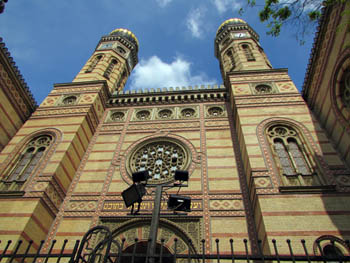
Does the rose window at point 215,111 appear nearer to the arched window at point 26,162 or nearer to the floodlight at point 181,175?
the arched window at point 26,162

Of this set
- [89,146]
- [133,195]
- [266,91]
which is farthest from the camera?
[266,91]

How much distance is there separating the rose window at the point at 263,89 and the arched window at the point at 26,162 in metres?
8.01

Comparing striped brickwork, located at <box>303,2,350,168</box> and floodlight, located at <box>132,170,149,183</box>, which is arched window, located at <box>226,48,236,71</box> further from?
floodlight, located at <box>132,170,149,183</box>

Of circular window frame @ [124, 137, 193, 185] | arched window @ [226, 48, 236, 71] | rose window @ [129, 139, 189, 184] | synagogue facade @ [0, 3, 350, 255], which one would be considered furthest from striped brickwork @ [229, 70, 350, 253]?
arched window @ [226, 48, 236, 71]

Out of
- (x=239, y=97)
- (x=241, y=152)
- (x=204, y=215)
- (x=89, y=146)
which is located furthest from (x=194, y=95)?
(x=204, y=215)

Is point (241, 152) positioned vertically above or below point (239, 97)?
below

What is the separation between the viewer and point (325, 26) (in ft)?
26.0

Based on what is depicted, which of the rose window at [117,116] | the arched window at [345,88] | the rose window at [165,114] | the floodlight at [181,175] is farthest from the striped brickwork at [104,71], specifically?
the floodlight at [181,175]

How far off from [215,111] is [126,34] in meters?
10.2

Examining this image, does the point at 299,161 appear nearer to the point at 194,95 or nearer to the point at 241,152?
the point at 241,152

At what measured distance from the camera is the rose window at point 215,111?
11050 mm

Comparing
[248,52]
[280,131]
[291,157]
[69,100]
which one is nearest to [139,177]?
[291,157]

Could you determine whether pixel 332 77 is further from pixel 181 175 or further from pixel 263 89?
pixel 181 175

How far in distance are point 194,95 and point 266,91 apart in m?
3.04
